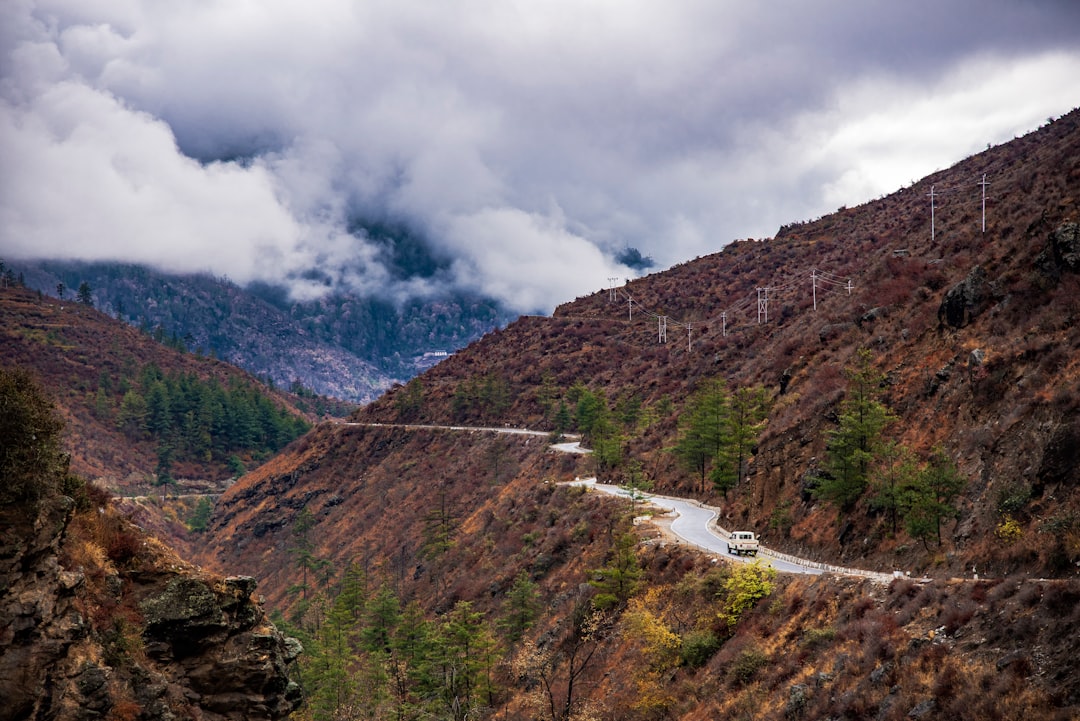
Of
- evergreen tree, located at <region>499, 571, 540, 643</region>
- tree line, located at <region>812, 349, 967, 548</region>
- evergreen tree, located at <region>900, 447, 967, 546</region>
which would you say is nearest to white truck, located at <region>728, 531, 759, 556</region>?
tree line, located at <region>812, 349, 967, 548</region>

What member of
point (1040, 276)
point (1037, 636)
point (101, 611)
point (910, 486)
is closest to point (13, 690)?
point (101, 611)

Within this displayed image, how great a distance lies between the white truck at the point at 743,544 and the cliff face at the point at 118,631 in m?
20.1

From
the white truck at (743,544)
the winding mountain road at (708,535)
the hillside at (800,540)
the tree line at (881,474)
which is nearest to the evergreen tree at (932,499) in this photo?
the tree line at (881,474)

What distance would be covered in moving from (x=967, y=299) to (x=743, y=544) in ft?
56.4

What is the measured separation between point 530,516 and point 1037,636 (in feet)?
152

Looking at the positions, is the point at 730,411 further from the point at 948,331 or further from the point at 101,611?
the point at 101,611

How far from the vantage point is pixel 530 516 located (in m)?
59.0

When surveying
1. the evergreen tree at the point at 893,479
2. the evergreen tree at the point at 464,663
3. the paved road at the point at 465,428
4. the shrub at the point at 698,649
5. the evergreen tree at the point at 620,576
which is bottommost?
the evergreen tree at the point at 464,663

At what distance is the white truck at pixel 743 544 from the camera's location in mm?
32031

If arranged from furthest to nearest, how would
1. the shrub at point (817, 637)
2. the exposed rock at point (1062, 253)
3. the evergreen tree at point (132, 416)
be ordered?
the evergreen tree at point (132, 416)
the exposed rock at point (1062, 253)
the shrub at point (817, 637)

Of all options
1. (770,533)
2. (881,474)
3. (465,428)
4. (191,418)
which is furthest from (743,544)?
(191,418)

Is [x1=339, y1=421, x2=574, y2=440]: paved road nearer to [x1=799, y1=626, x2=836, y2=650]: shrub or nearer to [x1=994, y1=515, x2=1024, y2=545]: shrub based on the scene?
[x1=799, y1=626, x2=836, y2=650]: shrub

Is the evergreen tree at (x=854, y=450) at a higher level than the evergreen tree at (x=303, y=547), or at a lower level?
higher

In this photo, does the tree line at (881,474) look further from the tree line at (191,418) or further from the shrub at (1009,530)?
the tree line at (191,418)
